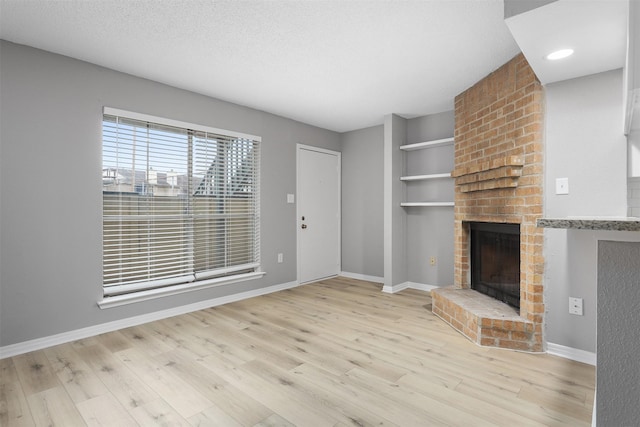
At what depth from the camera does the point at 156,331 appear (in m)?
2.92

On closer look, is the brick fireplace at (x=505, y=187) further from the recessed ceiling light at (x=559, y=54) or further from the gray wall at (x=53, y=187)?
the gray wall at (x=53, y=187)

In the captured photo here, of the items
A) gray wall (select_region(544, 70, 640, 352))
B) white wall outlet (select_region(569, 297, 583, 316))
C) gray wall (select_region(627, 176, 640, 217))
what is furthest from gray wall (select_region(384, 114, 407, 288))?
gray wall (select_region(627, 176, 640, 217))

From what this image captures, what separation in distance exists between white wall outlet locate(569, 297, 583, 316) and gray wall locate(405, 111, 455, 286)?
5.89 feet

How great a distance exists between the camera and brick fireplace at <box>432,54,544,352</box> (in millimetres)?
2457

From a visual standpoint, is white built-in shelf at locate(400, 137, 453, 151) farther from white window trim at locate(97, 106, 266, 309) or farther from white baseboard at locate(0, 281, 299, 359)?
white baseboard at locate(0, 281, 299, 359)

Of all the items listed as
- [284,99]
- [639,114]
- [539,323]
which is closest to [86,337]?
[284,99]

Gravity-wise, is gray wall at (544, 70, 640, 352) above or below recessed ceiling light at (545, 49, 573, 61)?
below

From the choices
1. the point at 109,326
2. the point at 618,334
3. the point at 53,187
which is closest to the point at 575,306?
the point at 618,334

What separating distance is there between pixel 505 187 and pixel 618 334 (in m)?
2.00

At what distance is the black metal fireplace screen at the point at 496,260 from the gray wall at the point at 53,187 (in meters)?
3.27

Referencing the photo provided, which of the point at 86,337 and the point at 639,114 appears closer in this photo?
the point at 639,114

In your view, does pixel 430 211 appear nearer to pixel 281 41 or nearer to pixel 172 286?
pixel 281 41

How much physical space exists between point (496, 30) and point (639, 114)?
40.7 inches

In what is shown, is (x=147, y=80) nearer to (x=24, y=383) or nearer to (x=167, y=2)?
(x=167, y=2)
